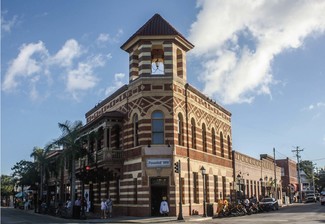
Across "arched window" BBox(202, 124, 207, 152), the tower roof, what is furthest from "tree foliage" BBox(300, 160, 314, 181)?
the tower roof

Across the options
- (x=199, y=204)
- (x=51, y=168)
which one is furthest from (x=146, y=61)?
→ (x=51, y=168)

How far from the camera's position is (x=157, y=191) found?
106 feet

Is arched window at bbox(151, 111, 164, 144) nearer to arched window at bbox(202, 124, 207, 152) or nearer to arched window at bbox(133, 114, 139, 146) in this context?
arched window at bbox(133, 114, 139, 146)

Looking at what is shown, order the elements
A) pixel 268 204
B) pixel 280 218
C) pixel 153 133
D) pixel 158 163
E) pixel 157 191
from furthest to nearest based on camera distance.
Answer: pixel 268 204
pixel 153 133
pixel 157 191
pixel 158 163
pixel 280 218

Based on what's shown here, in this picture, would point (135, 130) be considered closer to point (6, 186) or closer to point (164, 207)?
point (164, 207)

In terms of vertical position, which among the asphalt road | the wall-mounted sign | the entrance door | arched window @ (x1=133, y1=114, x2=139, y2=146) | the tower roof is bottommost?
the asphalt road

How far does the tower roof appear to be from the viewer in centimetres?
3416

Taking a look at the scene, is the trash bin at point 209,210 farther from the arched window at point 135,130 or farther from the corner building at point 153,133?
the arched window at point 135,130

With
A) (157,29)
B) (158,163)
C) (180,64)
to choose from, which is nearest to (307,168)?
(180,64)

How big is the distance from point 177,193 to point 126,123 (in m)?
7.26

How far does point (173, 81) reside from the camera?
3344 cm

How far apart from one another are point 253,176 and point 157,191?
1111 inches


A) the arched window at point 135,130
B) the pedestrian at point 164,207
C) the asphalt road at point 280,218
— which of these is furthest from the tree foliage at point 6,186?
the asphalt road at point 280,218

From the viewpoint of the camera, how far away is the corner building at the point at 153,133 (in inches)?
1271
